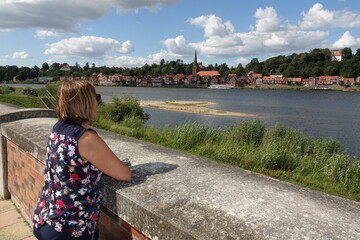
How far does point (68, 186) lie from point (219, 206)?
90cm

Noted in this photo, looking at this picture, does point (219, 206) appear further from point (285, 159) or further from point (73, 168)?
point (285, 159)

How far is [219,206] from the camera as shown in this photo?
5.32ft

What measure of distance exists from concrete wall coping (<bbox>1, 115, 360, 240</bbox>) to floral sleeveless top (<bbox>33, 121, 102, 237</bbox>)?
0.61 ft

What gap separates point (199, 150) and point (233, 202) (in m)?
8.10

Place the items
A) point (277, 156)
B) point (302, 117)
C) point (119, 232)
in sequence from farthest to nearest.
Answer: point (302, 117) < point (277, 156) < point (119, 232)

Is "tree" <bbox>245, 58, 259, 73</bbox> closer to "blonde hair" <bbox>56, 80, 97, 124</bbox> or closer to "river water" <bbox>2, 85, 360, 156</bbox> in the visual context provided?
"river water" <bbox>2, 85, 360, 156</bbox>

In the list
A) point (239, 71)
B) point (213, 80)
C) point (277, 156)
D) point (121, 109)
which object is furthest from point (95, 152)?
point (239, 71)

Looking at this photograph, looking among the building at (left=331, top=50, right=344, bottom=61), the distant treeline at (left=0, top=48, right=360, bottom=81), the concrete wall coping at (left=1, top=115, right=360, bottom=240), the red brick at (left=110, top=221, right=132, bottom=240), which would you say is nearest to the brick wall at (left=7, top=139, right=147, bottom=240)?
the red brick at (left=110, top=221, right=132, bottom=240)

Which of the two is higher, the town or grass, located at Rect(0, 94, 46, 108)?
the town

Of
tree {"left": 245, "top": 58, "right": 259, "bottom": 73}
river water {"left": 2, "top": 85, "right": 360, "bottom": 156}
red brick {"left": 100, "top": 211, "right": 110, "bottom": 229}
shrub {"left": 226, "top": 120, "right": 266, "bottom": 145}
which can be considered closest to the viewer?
red brick {"left": 100, "top": 211, "right": 110, "bottom": 229}

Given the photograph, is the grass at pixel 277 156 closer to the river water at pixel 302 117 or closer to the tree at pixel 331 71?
the river water at pixel 302 117

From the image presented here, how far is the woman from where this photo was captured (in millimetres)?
1655

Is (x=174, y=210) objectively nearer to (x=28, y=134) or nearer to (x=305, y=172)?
(x=28, y=134)

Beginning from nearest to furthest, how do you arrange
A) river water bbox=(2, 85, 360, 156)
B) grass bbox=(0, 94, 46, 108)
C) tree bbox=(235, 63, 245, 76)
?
1. grass bbox=(0, 94, 46, 108)
2. river water bbox=(2, 85, 360, 156)
3. tree bbox=(235, 63, 245, 76)
